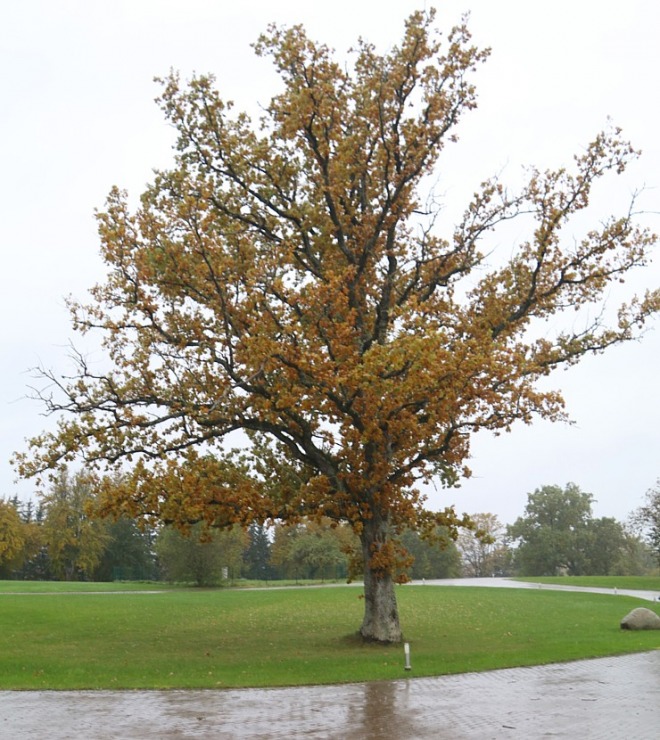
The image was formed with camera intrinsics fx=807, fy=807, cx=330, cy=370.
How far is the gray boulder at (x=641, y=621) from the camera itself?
79.2 feet

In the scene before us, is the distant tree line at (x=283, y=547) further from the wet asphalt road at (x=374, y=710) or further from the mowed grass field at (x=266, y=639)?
the wet asphalt road at (x=374, y=710)

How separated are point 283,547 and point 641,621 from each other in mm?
56880

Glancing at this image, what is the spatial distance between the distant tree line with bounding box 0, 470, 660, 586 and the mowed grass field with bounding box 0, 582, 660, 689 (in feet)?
9.03

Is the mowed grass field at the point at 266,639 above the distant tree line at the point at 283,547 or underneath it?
underneath

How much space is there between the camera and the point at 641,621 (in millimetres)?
24266

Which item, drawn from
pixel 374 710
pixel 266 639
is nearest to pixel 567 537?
pixel 266 639

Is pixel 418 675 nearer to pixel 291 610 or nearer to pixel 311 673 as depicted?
pixel 311 673

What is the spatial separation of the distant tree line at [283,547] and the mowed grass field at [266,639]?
2754 millimetres

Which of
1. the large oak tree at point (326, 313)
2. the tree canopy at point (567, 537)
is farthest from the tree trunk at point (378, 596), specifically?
the tree canopy at point (567, 537)

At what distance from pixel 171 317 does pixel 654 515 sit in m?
50.9

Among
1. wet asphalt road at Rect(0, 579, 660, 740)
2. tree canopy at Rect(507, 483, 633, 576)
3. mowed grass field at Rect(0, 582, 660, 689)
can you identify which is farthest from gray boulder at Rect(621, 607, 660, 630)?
tree canopy at Rect(507, 483, 633, 576)

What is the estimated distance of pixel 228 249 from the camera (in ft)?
69.4

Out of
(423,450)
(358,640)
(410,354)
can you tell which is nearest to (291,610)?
(358,640)

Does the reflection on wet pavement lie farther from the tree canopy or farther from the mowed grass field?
the tree canopy
